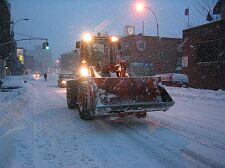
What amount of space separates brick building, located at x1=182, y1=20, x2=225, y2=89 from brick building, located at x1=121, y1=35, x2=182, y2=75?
2775cm

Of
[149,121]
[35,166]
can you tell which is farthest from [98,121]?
[35,166]

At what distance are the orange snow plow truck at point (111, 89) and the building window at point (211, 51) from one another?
16.3 meters

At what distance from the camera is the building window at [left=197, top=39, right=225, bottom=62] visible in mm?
27297

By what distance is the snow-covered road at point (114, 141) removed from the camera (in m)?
6.53

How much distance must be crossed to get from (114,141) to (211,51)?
73.7ft

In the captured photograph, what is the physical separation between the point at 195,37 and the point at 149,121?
69.8ft

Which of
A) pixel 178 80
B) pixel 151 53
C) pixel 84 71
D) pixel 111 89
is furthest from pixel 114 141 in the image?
pixel 151 53

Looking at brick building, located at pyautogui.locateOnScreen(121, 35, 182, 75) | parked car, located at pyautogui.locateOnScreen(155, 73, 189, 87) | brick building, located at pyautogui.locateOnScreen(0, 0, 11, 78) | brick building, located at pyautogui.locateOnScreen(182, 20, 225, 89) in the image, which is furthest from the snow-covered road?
brick building, located at pyautogui.locateOnScreen(0, 0, 11, 78)

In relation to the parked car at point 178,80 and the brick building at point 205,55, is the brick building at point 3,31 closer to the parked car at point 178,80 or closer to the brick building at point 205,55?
the parked car at point 178,80

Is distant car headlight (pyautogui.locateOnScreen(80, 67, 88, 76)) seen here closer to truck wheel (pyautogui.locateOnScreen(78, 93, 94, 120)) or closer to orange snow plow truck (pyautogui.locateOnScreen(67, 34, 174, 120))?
orange snow plow truck (pyautogui.locateOnScreen(67, 34, 174, 120))

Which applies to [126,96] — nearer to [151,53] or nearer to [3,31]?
[151,53]

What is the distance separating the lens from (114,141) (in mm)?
8312

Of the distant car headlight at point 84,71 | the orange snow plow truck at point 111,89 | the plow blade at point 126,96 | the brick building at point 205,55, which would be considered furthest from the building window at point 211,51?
the plow blade at point 126,96

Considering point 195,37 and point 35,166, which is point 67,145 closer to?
point 35,166
